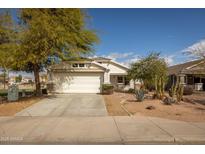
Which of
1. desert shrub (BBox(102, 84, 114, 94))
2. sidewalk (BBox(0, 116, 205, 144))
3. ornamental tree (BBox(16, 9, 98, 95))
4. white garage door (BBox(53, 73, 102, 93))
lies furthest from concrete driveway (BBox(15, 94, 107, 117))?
white garage door (BBox(53, 73, 102, 93))

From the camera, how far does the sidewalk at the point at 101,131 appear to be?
6.89 meters

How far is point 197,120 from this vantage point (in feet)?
32.5

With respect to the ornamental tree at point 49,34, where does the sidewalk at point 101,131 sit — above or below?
below

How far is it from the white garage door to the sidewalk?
14.7 meters

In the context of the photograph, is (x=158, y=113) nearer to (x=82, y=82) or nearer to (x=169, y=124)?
(x=169, y=124)

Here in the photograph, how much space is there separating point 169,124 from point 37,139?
5023mm

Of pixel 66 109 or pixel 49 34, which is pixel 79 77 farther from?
pixel 66 109

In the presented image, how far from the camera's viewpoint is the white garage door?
24.7m

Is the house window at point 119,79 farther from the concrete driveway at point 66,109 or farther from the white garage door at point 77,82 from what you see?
the concrete driveway at point 66,109

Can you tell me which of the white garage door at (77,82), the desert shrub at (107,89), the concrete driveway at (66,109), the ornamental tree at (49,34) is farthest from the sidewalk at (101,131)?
the white garage door at (77,82)

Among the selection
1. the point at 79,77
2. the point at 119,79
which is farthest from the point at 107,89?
the point at 119,79

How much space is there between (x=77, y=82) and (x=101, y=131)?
17.2 metres

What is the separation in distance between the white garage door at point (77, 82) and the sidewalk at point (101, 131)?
14.7 metres

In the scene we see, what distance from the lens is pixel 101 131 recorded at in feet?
26.0
